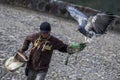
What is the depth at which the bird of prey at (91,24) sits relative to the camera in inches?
313

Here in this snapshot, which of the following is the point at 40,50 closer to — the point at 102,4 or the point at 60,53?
the point at 60,53

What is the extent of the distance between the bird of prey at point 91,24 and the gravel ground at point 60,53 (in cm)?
260

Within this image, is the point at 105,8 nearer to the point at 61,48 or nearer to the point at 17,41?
the point at 17,41

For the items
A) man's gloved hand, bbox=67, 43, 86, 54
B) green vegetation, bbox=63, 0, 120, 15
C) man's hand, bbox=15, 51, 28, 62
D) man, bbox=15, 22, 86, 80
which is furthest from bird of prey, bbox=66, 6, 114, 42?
green vegetation, bbox=63, 0, 120, 15

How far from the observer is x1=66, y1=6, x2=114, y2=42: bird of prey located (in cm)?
795

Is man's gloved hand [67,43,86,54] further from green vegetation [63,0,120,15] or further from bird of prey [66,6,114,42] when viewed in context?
green vegetation [63,0,120,15]

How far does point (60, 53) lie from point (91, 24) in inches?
254

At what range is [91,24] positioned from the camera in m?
8.28

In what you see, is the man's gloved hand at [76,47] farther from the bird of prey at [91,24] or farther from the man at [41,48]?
the bird of prey at [91,24]

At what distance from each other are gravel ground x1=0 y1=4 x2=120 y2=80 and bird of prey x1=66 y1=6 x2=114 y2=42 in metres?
2.60

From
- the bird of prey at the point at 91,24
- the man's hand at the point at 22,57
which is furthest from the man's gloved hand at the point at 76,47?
the man's hand at the point at 22,57

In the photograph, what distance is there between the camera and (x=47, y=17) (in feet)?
73.8

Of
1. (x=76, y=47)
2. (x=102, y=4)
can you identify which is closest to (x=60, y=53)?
(x=76, y=47)

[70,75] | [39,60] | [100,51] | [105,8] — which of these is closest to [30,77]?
[39,60]
